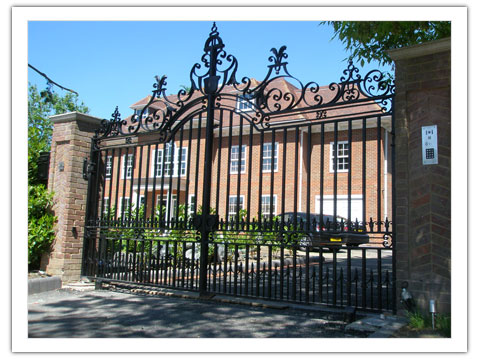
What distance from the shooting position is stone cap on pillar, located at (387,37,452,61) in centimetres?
462

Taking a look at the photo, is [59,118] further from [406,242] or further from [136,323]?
[406,242]

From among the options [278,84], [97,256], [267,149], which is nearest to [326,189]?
[267,149]

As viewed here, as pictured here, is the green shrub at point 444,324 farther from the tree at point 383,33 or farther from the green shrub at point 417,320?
the tree at point 383,33

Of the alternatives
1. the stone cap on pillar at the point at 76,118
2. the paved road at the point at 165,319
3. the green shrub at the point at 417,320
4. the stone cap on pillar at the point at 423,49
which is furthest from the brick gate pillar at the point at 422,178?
the stone cap on pillar at the point at 76,118

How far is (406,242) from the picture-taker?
473cm

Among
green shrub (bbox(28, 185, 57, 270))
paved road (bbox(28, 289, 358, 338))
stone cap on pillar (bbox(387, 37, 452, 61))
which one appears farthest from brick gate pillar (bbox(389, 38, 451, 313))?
green shrub (bbox(28, 185, 57, 270))

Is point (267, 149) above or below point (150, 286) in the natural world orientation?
above

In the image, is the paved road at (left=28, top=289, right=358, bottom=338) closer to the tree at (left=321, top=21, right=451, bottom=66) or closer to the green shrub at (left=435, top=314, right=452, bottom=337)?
the green shrub at (left=435, top=314, right=452, bottom=337)

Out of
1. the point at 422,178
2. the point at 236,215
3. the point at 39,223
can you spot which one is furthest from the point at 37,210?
the point at 422,178

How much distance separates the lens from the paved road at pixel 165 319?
441 centimetres

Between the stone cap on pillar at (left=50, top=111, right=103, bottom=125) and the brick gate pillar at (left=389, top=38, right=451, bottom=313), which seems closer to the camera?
the brick gate pillar at (left=389, top=38, right=451, bottom=313)

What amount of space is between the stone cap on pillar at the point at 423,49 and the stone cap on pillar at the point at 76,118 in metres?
5.50

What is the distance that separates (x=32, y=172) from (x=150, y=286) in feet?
11.1

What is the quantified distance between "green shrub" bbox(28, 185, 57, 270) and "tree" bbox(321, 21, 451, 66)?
5.85m
